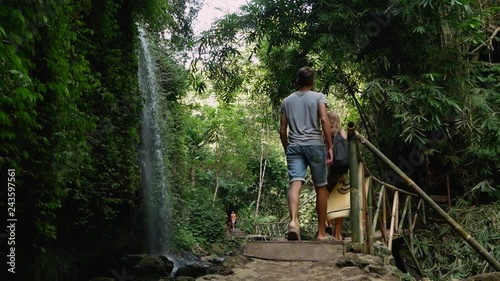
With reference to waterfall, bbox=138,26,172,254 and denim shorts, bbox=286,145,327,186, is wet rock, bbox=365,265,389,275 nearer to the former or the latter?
denim shorts, bbox=286,145,327,186

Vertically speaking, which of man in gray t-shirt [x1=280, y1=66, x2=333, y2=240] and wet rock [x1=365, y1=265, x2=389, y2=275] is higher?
man in gray t-shirt [x1=280, y1=66, x2=333, y2=240]

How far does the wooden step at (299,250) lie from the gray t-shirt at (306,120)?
0.81 m

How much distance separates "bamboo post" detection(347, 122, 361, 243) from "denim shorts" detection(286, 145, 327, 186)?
242mm

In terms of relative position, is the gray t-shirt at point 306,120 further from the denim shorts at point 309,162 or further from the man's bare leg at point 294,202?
the man's bare leg at point 294,202

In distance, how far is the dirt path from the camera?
10.3 feet

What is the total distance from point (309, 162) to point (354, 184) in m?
0.41

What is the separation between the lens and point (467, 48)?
7.77 meters

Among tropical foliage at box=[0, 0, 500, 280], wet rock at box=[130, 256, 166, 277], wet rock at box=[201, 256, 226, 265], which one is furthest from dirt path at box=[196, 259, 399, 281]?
wet rock at box=[201, 256, 226, 265]

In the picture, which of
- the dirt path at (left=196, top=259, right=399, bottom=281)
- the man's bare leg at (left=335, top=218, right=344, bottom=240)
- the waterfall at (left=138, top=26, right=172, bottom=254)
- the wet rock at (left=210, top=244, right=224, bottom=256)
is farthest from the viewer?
the wet rock at (left=210, top=244, right=224, bottom=256)

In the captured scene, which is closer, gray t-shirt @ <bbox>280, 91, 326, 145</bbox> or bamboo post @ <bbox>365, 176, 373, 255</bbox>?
bamboo post @ <bbox>365, 176, 373, 255</bbox>

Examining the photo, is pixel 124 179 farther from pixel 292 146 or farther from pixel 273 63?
pixel 292 146

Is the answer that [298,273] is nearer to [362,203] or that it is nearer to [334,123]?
[362,203]

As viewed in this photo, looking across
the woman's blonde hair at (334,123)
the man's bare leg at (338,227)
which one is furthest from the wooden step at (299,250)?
the woman's blonde hair at (334,123)

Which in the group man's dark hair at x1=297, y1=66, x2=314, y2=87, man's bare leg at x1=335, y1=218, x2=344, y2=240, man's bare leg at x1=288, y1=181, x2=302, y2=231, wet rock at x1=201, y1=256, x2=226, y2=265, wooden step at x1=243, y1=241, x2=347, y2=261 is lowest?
wet rock at x1=201, y1=256, x2=226, y2=265
